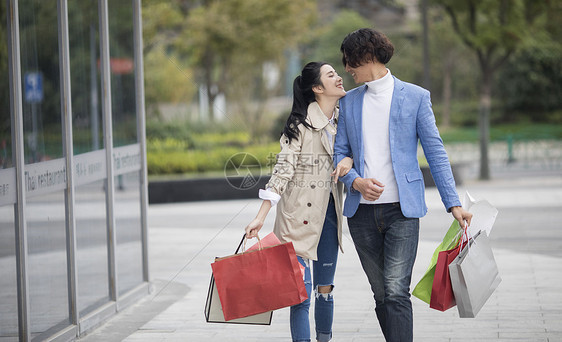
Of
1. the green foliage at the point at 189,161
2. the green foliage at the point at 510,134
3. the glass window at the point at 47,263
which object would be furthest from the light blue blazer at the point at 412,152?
the green foliage at the point at 510,134

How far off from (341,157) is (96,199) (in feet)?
8.34

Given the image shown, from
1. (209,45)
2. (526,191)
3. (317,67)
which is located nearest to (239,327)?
(317,67)

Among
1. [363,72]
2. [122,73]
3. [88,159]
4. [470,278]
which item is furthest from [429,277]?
[122,73]

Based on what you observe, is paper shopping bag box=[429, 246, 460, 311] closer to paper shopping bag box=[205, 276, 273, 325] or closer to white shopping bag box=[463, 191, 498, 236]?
white shopping bag box=[463, 191, 498, 236]

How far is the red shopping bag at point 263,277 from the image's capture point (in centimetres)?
411

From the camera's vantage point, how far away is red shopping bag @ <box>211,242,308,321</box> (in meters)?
4.11

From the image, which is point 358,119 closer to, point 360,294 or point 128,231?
point 360,294

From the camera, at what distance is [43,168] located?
5137 millimetres

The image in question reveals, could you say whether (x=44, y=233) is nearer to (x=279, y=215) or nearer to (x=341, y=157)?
(x=279, y=215)

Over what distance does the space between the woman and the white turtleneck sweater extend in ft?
0.95

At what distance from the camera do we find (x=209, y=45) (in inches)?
897

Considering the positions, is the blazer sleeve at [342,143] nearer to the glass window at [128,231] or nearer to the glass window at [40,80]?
the glass window at [40,80]

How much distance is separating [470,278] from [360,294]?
295cm

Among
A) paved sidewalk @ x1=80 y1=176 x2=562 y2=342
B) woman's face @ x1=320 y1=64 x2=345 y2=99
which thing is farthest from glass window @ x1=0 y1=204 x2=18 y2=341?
woman's face @ x1=320 y1=64 x2=345 y2=99
